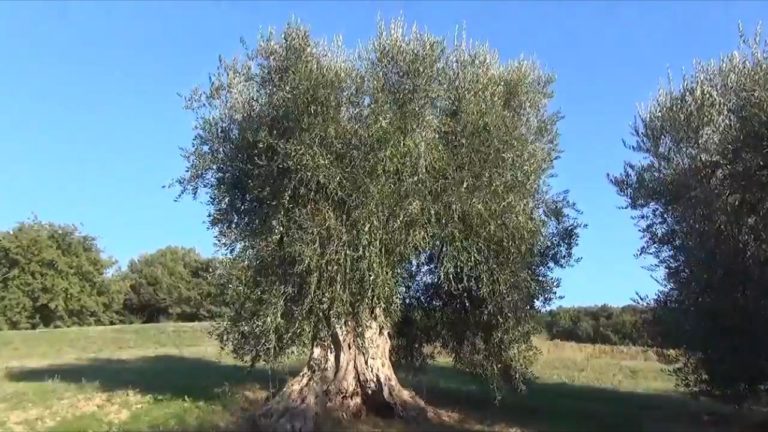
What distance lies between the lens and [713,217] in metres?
22.7

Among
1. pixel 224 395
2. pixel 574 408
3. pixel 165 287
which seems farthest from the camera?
pixel 165 287

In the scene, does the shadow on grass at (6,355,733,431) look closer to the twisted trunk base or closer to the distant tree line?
the twisted trunk base

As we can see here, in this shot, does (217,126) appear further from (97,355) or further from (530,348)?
(97,355)

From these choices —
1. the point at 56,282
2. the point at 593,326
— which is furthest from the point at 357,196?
the point at 56,282

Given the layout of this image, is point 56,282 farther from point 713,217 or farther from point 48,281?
point 713,217

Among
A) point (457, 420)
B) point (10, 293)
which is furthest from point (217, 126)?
point (10, 293)

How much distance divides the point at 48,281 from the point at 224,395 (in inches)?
1930

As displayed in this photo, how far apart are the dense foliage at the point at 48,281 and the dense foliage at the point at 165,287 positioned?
26.4 ft

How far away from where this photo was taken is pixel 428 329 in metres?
24.9

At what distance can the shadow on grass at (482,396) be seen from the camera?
23.5m

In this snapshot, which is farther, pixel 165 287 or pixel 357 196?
pixel 165 287

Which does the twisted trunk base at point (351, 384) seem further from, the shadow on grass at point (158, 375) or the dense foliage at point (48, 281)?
the dense foliage at point (48, 281)

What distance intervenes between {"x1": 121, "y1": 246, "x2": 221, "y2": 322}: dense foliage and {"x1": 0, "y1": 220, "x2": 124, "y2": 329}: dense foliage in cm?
805

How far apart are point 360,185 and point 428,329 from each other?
654cm
